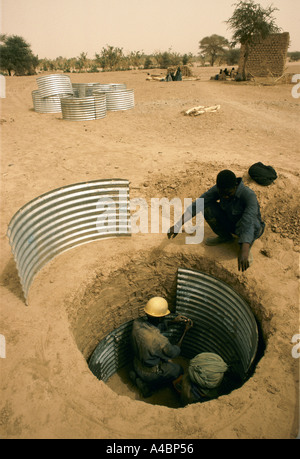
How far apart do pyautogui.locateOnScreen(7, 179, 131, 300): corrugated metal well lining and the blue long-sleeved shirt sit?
49.4 inches

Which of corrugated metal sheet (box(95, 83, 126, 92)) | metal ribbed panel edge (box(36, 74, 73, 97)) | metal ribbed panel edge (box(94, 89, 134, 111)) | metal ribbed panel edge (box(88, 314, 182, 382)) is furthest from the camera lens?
corrugated metal sheet (box(95, 83, 126, 92))

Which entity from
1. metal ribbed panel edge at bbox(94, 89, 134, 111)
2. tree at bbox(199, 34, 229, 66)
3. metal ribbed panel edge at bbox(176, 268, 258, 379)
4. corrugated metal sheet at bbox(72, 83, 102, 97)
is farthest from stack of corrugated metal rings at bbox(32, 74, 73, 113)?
tree at bbox(199, 34, 229, 66)

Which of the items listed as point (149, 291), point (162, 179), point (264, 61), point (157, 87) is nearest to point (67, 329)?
point (149, 291)

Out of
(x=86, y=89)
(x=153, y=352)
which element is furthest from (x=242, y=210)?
(x=86, y=89)

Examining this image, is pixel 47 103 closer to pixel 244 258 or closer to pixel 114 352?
pixel 114 352

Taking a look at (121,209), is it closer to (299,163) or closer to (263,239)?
(263,239)

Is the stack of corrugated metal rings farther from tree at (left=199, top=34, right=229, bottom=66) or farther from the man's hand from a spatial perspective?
tree at (left=199, top=34, right=229, bottom=66)

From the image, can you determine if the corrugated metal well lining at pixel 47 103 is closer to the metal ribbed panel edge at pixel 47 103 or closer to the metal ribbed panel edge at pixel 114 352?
the metal ribbed panel edge at pixel 47 103

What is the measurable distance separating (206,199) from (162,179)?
2.24 m

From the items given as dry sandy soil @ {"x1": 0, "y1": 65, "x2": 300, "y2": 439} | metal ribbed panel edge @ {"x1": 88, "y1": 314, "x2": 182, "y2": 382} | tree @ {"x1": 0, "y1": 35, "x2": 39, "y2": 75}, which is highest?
tree @ {"x1": 0, "y1": 35, "x2": 39, "y2": 75}

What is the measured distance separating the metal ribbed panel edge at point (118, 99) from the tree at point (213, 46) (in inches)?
1428

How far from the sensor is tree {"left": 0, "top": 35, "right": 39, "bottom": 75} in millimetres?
27750

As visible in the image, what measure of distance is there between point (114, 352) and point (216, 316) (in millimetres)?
1849

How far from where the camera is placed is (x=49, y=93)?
1327cm
